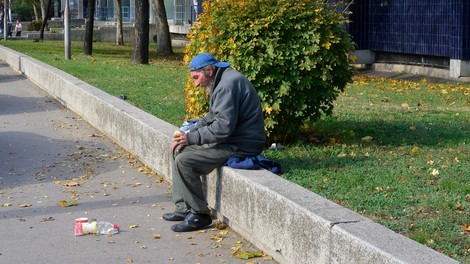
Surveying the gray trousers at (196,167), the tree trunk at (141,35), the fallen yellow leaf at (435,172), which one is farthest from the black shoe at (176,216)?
the tree trunk at (141,35)

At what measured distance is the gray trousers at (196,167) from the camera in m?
7.70

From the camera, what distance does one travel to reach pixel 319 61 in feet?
32.2

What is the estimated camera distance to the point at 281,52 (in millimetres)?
9750

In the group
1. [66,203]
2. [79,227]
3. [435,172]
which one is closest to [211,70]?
[79,227]

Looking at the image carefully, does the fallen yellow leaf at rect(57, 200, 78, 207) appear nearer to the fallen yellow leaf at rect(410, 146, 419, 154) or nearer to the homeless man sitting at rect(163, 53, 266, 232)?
the homeless man sitting at rect(163, 53, 266, 232)

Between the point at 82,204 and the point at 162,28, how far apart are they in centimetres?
2814

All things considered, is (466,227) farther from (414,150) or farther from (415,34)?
(415,34)

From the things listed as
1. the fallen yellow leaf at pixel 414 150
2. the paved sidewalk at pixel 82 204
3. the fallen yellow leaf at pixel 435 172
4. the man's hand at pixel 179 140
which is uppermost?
the man's hand at pixel 179 140

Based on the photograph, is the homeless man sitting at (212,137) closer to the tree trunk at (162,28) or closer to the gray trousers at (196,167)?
the gray trousers at (196,167)

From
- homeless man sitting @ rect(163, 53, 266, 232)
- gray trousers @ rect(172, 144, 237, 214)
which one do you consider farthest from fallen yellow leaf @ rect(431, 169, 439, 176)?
gray trousers @ rect(172, 144, 237, 214)

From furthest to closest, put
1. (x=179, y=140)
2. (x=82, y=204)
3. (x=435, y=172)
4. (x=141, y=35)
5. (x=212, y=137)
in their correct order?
(x=141, y=35), (x=82, y=204), (x=435, y=172), (x=179, y=140), (x=212, y=137)

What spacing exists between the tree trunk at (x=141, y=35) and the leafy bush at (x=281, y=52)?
60.6 ft

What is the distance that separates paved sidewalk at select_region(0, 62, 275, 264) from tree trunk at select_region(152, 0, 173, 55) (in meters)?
21.9

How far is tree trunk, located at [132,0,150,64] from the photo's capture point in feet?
93.6
